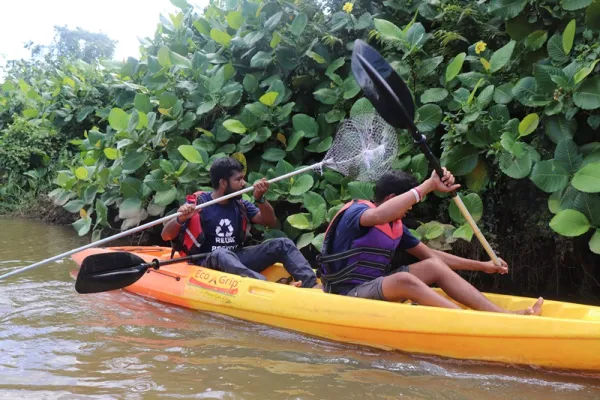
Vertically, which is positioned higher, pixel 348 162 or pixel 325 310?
pixel 348 162

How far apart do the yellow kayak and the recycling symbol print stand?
39 centimetres

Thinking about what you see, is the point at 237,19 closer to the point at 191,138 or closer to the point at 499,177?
the point at 191,138

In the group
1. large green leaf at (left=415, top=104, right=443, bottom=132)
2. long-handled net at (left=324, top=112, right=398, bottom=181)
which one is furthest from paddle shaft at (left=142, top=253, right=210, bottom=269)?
large green leaf at (left=415, top=104, right=443, bottom=132)

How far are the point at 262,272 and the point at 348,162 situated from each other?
1.18 meters

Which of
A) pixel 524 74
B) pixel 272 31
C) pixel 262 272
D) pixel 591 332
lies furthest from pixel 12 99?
pixel 591 332

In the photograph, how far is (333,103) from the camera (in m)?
5.88

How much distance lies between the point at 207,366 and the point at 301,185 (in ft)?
8.77

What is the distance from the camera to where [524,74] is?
5055 mm

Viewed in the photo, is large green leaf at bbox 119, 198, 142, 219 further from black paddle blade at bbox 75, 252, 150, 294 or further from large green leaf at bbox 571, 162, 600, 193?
large green leaf at bbox 571, 162, 600, 193

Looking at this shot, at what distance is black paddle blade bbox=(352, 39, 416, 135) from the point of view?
3457 mm

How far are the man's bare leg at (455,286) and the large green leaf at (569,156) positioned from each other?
1.22 meters

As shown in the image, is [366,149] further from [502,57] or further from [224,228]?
[502,57]

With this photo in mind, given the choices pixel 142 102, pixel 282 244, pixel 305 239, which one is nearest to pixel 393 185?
pixel 282 244

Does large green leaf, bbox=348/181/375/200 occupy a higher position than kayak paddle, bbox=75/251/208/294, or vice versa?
large green leaf, bbox=348/181/375/200
